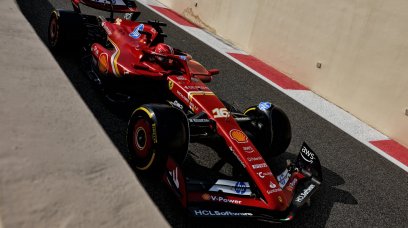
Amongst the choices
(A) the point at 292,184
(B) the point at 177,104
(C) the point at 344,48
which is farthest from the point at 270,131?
(C) the point at 344,48

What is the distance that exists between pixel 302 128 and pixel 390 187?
1667mm

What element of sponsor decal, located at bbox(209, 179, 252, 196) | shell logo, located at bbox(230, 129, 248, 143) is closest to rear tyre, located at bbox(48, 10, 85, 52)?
shell logo, located at bbox(230, 129, 248, 143)

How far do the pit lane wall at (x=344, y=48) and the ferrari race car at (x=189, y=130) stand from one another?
3500 millimetres

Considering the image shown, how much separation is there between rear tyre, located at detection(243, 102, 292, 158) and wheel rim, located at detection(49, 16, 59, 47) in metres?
3.58

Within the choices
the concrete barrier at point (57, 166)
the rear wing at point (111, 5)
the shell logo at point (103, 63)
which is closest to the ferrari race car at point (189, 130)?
the shell logo at point (103, 63)

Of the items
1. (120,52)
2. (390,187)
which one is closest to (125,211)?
(120,52)

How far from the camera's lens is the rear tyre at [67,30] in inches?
232

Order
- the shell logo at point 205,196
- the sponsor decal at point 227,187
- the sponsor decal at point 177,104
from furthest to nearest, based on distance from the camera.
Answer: the sponsor decal at point 177,104, the sponsor decal at point 227,187, the shell logo at point 205,196

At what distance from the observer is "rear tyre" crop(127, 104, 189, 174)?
3.51 metres

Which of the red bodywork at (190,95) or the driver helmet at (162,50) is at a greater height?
the driver helmet at (162,50)

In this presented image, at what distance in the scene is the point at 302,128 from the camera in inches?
247

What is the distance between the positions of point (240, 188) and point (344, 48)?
18.0 ft

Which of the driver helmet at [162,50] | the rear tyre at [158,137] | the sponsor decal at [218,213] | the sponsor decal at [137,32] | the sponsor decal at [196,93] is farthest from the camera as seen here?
the sponsor decal at [137,32]

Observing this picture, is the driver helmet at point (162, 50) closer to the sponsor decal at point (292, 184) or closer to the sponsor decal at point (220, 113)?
the sponsor decal at point (220, 113)
